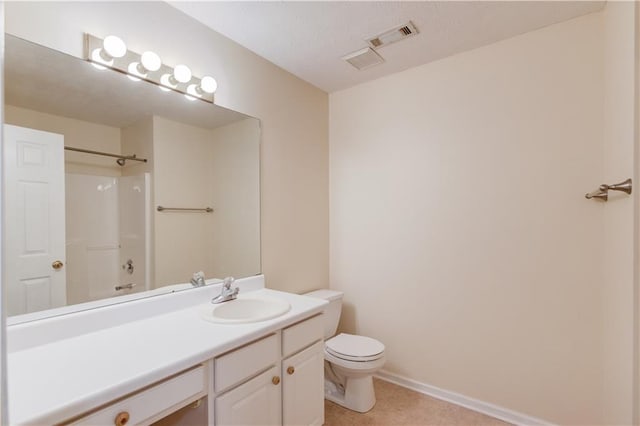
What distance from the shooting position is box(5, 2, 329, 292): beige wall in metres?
1.26

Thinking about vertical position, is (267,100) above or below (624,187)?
above

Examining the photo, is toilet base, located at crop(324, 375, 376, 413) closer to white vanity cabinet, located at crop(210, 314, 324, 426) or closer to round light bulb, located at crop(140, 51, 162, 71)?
white vanity cabinet, located at crop(210, 314, 324, 426)

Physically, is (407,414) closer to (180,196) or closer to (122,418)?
(122,418)

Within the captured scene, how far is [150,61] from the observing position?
1.47 metres

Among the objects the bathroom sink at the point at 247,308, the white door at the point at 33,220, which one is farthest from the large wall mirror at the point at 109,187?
the bathroom sink at the point at 247,308

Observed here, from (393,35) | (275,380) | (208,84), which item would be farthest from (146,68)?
Result: (275,380)

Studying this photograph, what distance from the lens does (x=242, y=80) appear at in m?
1.96

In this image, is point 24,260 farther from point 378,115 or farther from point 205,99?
point 378,115

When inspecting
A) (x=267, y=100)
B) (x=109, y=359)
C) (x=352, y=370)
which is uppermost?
(x=267, y=100)

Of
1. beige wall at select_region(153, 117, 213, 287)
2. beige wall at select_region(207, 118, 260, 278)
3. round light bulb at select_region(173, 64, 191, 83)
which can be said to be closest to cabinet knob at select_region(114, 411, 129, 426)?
beige wall at select_region(153, 117, 213, 287)

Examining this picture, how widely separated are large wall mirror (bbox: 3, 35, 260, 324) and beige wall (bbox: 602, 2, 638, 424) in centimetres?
189

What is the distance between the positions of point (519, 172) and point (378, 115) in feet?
3.56

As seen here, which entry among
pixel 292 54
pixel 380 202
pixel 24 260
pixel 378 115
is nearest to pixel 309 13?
pixel 292 54

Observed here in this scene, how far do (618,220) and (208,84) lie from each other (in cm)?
218
